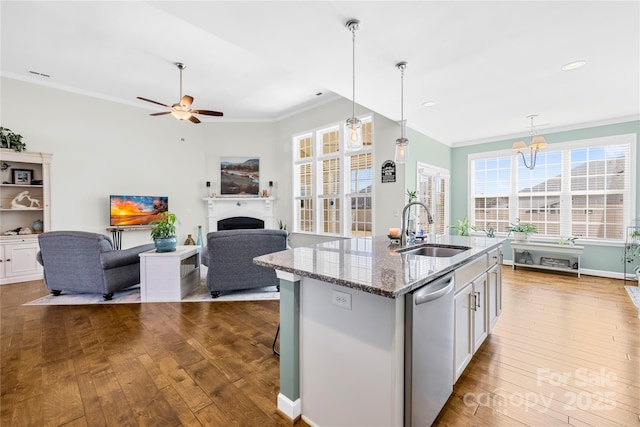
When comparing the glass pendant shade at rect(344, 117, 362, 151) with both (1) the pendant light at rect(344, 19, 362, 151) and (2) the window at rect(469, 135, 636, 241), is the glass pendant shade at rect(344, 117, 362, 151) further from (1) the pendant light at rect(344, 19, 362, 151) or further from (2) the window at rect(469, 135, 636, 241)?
(2) the window at rect(469, 135, 636, 241)

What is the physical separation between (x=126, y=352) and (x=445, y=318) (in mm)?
2529

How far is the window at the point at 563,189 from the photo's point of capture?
4762 millimetres

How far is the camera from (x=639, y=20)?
2248 millimetres

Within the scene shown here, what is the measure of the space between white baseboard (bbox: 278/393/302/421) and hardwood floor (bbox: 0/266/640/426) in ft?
0.16

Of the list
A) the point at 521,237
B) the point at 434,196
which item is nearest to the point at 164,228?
the point at 434,196

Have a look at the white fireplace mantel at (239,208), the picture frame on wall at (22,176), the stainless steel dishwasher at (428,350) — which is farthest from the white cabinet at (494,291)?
the picture frame on wall at (22,176)

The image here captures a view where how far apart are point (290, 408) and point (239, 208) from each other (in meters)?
5.88

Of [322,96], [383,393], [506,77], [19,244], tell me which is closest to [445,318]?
[383,393]

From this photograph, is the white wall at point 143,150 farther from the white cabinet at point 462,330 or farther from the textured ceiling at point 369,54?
the white cabinet at point 462,330

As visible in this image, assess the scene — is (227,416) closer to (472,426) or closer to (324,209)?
(472,426)

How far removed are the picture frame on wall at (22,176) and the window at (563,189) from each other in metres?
8.53

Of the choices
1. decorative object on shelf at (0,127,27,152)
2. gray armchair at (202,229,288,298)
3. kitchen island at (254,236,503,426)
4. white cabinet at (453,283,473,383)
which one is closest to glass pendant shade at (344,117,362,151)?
kitchen island at (254,236,503,426)

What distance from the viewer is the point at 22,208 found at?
4566 millimetres

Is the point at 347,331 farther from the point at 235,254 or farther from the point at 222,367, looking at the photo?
the point at 235,254
